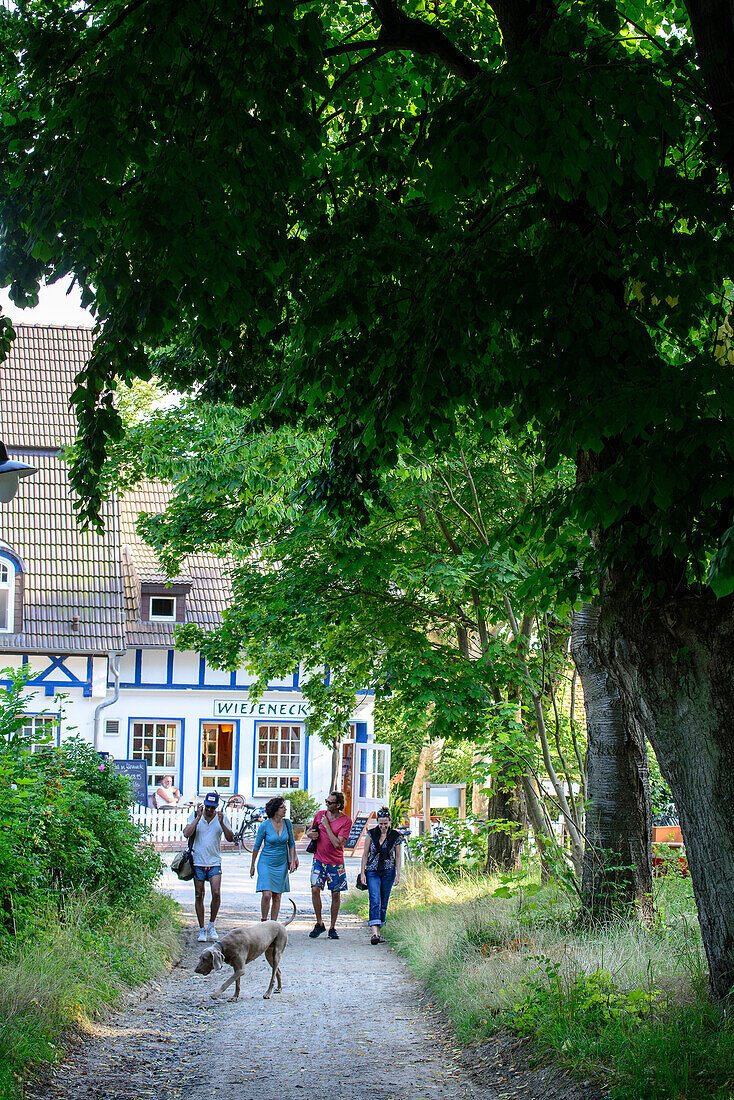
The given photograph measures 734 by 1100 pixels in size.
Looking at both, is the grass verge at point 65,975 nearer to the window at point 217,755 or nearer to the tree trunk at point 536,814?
the tree trunk at point 536,814

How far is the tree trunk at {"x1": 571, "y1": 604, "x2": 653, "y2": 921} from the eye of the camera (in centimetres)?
887

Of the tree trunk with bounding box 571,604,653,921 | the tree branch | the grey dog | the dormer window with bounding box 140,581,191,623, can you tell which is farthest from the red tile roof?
the tree branch

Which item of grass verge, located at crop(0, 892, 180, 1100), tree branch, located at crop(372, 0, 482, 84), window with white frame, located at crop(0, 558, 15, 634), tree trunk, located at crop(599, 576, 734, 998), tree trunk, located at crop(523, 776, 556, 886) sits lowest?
grass verge, located at crop(0, 892, 180, 1100)

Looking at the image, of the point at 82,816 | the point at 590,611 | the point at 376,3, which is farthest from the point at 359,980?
the point at 376,3

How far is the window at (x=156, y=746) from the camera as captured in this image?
27719 mm

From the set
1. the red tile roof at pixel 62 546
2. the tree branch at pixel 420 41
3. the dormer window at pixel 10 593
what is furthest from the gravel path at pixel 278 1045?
the dormer window at pixel 10 593

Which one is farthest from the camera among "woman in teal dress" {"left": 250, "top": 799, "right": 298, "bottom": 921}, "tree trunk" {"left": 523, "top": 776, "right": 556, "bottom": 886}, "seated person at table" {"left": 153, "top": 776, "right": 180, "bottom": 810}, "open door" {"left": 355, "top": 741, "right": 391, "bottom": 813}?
"open door" {"left": 355, "top": 741, "right": 391, "bottom": 813}

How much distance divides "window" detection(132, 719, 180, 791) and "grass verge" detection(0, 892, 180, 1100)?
1704 centimetres

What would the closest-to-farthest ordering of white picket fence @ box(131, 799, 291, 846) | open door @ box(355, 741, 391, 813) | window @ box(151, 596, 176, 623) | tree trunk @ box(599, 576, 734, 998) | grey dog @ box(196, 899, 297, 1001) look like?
1. tree trunk @ box(599, 576, 734, 998)
2. grey dog @ box(196, 899, 297, 1001)
3. white picket fence @ box(131, 799, 291, 846)
4. window @ box(151, 596, 176, 623)
5. open door @ box(355, 741, 391, 813)

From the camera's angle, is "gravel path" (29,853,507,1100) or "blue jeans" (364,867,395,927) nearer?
"gravel path" (29,853,507,1100)

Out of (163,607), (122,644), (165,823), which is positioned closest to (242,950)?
(165,823)

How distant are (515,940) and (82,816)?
441cm

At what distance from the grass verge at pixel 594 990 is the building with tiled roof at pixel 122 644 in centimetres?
1528

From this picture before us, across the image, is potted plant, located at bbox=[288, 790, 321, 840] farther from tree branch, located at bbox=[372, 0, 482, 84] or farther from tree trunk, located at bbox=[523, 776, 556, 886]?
tree branch, located at bbox=[372, 0, 482, 84]
